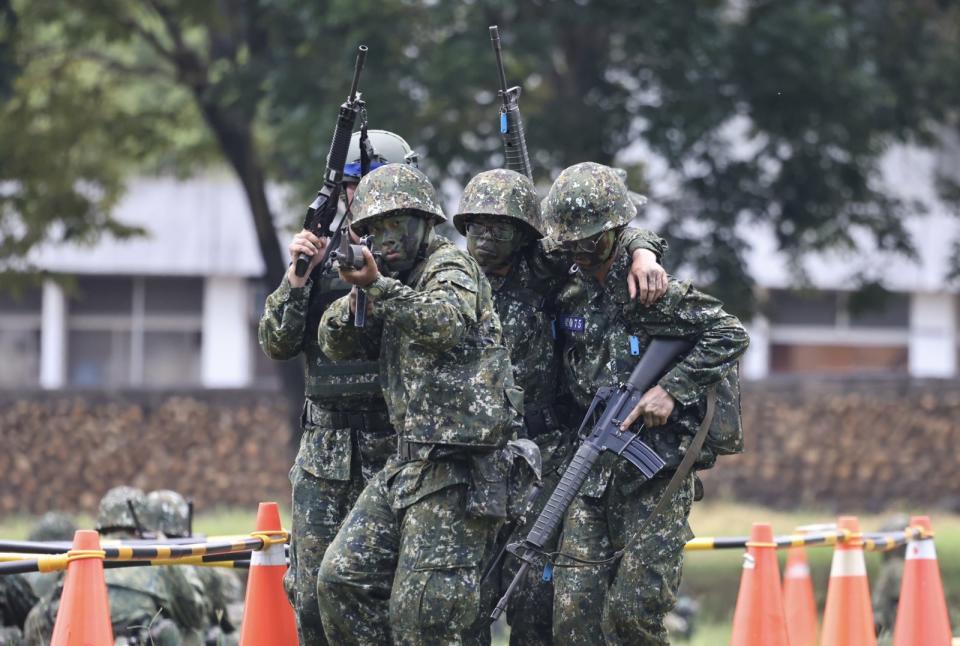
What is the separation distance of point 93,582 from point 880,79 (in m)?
10.6

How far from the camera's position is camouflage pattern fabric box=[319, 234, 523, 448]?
576 cm

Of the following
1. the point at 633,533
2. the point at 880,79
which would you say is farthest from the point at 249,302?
the point at 633,533

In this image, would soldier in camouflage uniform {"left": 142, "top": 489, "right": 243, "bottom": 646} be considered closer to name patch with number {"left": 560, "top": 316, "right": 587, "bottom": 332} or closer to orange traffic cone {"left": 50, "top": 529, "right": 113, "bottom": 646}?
orange traffic cone {"left": 50, "top": 529, "right": 113, "bottom": 646}

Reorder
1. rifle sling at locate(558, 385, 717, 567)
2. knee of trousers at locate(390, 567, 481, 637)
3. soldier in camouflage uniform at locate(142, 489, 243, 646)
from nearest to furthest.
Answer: knee of trousers at locate(390, 567, 481, 637) → rifle sling at locate(558, 385, 717, 567) → soldier in camouflage uniform at locate(142, 489, 243, 646)

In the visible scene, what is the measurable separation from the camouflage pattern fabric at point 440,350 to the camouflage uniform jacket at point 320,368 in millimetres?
285

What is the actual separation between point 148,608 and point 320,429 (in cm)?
188

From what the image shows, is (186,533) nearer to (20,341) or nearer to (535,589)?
(535,589)

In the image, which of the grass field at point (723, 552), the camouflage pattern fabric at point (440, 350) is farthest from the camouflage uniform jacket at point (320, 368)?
the grass field at point (723, 552)

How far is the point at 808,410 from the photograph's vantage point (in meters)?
19.9

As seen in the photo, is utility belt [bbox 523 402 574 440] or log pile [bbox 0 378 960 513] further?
log pile [bbox 0 378 960 513]

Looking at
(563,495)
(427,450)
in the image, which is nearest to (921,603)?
(563,495)

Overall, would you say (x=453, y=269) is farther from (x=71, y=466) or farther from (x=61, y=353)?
(x=61, y=353)

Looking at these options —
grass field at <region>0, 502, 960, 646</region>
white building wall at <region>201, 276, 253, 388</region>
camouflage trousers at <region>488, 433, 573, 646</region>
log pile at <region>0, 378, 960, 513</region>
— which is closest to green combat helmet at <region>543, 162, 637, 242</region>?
camouflage trousers at <region>488, 433, 573, 646</region>

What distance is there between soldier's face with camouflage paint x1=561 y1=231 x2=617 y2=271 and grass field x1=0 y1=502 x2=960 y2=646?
417cm
